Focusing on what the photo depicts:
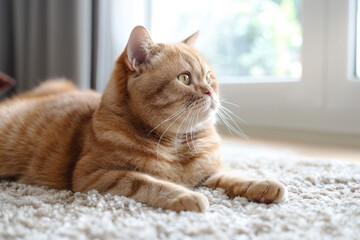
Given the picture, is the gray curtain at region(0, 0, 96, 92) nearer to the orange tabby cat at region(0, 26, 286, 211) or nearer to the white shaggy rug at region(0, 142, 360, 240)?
the orange tabby cat at region(0, 26, 286, 211)

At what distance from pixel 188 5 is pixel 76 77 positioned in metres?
0.90

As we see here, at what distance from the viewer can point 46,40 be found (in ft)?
7.98

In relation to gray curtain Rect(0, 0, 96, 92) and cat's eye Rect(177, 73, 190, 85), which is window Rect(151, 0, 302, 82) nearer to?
gray curtain Rect(0, 0, 96, 92)

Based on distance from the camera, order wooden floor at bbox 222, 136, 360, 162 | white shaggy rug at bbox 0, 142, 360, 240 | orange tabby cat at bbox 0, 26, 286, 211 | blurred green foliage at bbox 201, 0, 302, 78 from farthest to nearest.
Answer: blurred green foliage at bbox 201, 0, 302, 78, wooden floor at bbox 222, 136, 360, 162, orange tabby cat at bbox 0, 26, 286, 211, white shaggy rug at bbox 0, 142, 360, 240

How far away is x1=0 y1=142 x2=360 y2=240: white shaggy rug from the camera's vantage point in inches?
27.3

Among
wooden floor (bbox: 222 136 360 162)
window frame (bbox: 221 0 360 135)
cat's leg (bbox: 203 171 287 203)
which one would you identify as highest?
window frame (bbox: 221 0 360 135)

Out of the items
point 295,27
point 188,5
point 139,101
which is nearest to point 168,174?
point 139,101

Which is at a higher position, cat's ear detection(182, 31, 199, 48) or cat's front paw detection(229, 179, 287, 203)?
cat's ear detection(182, 31, 199, 48)

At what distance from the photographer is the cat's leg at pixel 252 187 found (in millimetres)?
908

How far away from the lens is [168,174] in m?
1.05

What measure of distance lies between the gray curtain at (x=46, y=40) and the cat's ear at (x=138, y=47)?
47.7 inches

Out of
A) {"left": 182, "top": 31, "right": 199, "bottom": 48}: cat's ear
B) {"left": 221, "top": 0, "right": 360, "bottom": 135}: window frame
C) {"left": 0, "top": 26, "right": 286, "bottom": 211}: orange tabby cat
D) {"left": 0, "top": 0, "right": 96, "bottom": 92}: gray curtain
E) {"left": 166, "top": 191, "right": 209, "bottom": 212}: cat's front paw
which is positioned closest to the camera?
{"left": 166, "top": 191, "right": 209, "bottom": 212}: cat's front paw

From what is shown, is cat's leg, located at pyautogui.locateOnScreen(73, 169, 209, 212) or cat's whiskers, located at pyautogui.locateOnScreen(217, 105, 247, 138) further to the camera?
cat's whiskers, located at pyautogui.locateOnScreen(217, 105, 247, 138)

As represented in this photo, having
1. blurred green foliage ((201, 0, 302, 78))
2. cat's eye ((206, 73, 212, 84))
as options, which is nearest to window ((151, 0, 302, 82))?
blurred green foliage ((201, 0, 302, 78))
